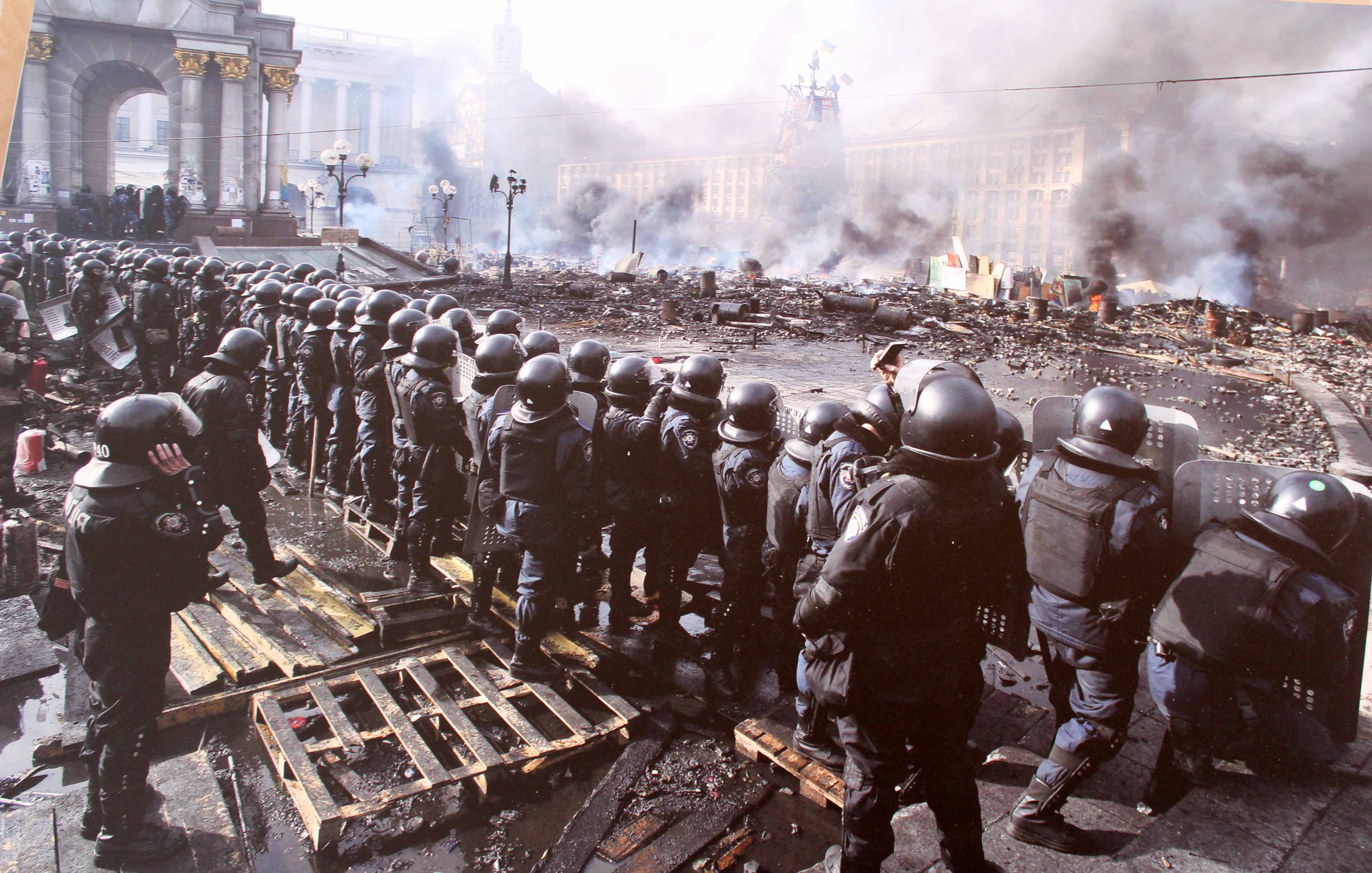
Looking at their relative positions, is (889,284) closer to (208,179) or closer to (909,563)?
(208,179)

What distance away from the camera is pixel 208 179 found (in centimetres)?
2962

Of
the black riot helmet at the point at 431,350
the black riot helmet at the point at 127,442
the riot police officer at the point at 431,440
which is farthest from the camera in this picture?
the black riot helmet at the point at 431,350

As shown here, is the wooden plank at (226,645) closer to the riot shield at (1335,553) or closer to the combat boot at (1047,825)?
the combat boot at (1047,825)

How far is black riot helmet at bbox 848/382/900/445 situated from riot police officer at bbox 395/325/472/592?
10.1 ft

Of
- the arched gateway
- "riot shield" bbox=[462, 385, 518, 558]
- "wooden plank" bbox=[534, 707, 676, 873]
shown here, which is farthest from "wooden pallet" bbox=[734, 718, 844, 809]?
the arched gateway

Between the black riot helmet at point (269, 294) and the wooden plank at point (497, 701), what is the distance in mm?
6127

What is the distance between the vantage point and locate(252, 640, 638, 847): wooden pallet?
3.48 metres

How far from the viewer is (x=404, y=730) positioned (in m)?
3.86

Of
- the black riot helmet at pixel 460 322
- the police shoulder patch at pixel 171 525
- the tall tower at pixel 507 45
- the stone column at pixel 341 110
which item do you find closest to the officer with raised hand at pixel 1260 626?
the police shoulder patch at pixel 171 525

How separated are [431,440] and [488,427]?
2.64 ft

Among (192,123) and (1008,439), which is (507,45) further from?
(1008,439)

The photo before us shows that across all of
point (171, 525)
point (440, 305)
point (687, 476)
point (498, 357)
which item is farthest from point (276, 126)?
point (171, 525)

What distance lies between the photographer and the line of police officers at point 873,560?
270cm

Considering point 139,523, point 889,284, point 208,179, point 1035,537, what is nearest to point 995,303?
point 889,284
